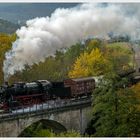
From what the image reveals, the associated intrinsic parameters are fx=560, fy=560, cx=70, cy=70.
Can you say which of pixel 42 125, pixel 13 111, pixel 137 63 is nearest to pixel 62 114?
pixel 42 125

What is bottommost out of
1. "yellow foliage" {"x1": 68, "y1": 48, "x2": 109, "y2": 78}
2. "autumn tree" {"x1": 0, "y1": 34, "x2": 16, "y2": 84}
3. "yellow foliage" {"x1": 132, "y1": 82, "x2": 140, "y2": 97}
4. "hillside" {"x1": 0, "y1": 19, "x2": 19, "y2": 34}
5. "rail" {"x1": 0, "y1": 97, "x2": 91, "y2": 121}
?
"rail" {"x1": 0, "y1": 97, "x2": 91, "y2": 121}

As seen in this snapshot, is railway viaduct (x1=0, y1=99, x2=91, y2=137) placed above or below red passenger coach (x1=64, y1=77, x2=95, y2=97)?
below

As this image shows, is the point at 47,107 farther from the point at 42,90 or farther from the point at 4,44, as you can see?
the point at 4,44

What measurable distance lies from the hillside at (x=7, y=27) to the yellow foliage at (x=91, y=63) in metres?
2.95

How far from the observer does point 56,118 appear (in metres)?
22.7

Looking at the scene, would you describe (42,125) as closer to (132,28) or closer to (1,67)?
(1,67)

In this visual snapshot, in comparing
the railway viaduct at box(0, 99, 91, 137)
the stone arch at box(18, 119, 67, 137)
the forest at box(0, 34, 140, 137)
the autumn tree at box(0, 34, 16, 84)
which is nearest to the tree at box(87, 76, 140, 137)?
the forest at box(0, 34, 140, 137)

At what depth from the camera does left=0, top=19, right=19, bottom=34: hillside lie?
22531mm

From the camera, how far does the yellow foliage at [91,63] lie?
2338 cm

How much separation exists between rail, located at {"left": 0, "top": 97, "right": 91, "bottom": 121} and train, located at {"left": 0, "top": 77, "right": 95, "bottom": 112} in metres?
0.37

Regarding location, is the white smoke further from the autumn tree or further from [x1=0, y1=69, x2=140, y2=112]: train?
[x1=0, y1=69, x2=140, y2=112]: train

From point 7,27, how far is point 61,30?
2234 millimetres

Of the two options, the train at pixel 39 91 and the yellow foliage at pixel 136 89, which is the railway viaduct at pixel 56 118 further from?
the yellow foliage at pixel 136 89

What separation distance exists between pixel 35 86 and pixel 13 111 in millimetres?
2465
